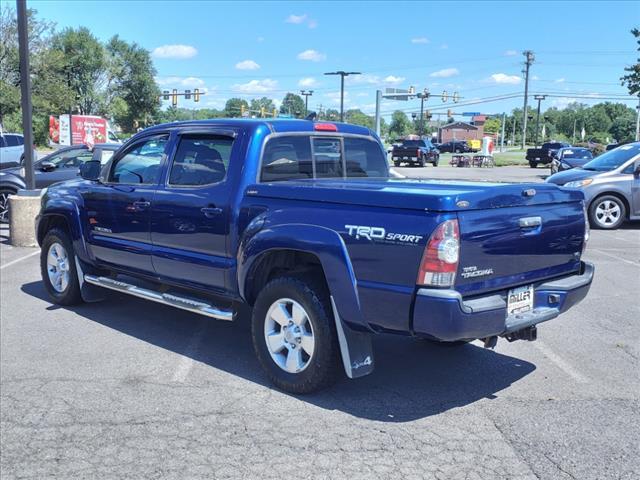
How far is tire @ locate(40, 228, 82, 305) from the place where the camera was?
671 cm

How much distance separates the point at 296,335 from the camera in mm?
4348

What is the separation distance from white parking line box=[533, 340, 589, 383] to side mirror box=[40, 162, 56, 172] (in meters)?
11.3

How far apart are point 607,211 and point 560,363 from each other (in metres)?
8.61

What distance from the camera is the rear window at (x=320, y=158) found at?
4.95 meters

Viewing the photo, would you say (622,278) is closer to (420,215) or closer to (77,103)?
(420,215)

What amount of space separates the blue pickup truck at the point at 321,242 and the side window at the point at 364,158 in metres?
0.02

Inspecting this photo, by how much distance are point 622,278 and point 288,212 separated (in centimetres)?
584

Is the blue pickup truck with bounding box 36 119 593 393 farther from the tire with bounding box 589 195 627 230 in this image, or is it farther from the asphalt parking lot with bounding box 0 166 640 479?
the tire with bounding box 589 195 627 230

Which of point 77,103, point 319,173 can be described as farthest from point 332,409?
point 77,103

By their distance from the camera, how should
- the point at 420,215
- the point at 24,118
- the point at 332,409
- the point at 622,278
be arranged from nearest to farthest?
1. the point at 420,215
2. the point at 332,409
3. the point at 622,278
4. the point at 24,118

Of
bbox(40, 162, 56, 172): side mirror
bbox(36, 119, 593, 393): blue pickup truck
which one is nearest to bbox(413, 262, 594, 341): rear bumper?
bbox(36, 119, 593, 393): blue pickup truck

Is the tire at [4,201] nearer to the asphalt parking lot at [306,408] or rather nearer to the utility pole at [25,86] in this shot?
the utility pole at [25,86]

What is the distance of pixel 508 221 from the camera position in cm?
387

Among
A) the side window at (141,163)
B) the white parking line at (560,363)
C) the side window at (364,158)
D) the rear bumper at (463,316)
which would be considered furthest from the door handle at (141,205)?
the white parking line at (560,363)
